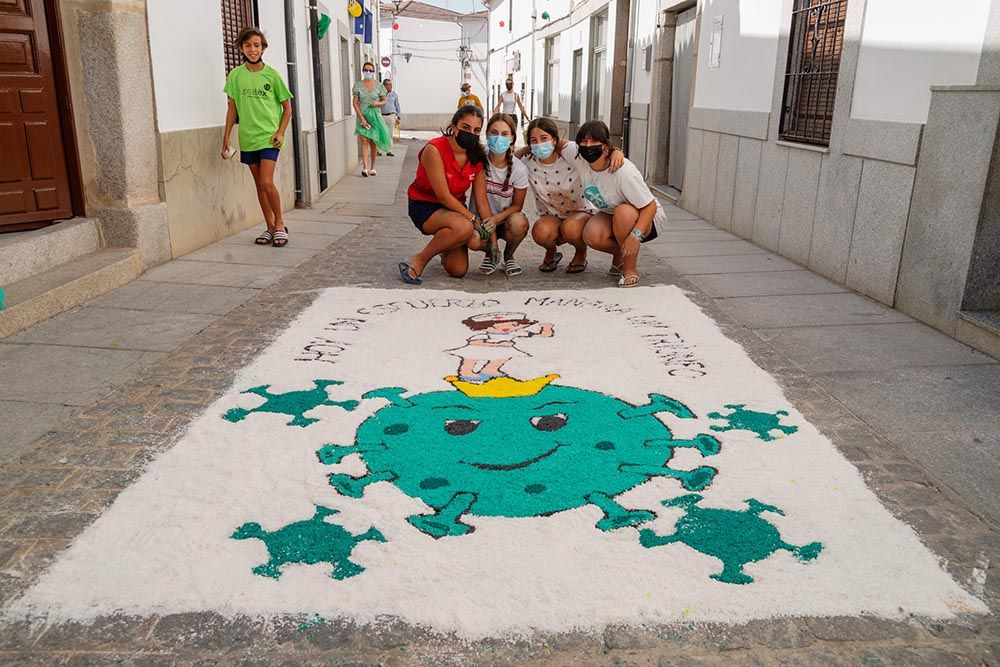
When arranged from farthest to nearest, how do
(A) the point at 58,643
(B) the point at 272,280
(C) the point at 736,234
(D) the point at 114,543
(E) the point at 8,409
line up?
(C) the point at 736,234
(B) the point at 272,280
(E) the point at 8,409
(D) the point at 114,543
(A) the point at 58,643

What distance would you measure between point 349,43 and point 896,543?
52.1 ft

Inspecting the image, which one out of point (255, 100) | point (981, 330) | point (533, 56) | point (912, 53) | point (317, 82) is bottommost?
point (981, 330)

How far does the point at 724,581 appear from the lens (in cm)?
225

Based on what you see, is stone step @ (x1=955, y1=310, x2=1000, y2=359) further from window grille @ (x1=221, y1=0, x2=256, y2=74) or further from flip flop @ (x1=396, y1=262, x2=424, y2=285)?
window grille @ (x1=221, y1=0, x2=256, y2=74)

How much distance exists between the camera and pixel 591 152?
5426mm

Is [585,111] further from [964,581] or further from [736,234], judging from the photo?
[964,581]

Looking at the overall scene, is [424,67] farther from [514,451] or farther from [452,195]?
[514,451]

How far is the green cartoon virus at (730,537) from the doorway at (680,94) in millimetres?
8196

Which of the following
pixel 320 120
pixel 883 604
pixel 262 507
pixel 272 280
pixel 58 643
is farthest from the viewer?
pixel 320 120

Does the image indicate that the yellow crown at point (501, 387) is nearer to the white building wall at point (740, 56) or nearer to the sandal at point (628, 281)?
the sandal at point (628, 281)

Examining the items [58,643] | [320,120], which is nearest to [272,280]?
[58,643]

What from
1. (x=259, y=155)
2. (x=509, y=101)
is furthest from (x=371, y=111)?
(x=259, y=155)

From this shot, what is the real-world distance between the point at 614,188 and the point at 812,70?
251 cm

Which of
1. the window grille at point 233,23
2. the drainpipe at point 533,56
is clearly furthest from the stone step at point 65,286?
the drainpipe at point 533,56
